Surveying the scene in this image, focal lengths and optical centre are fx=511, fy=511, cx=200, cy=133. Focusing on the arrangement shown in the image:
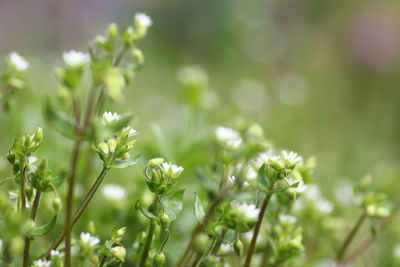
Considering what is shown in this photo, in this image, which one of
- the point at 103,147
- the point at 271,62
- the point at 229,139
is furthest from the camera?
the point at 271,62

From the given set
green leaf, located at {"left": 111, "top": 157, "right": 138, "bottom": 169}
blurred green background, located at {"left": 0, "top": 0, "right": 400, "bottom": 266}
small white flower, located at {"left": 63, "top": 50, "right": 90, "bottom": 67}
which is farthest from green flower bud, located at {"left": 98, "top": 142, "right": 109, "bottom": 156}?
blurred green background, located at {"left": 0, "top": 0, "right": 400, "bottom": 266}

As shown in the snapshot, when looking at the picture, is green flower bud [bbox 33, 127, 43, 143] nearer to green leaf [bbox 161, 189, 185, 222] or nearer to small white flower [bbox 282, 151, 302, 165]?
green leaf [bbox 161, 189, 185, 222]

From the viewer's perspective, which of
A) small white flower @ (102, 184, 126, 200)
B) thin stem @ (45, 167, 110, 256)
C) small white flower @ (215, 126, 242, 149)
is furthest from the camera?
small white flower @ (102, 184, 126, 200)

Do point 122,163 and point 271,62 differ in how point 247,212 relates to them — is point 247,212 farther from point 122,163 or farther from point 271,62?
point 271,62

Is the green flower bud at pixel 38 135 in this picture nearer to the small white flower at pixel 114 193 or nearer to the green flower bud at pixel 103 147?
the green flower bud at pixel 103 147

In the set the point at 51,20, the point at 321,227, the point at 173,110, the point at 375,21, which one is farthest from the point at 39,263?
the point at 375,21

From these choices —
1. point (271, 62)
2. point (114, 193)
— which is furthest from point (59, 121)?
point (271, 62)
